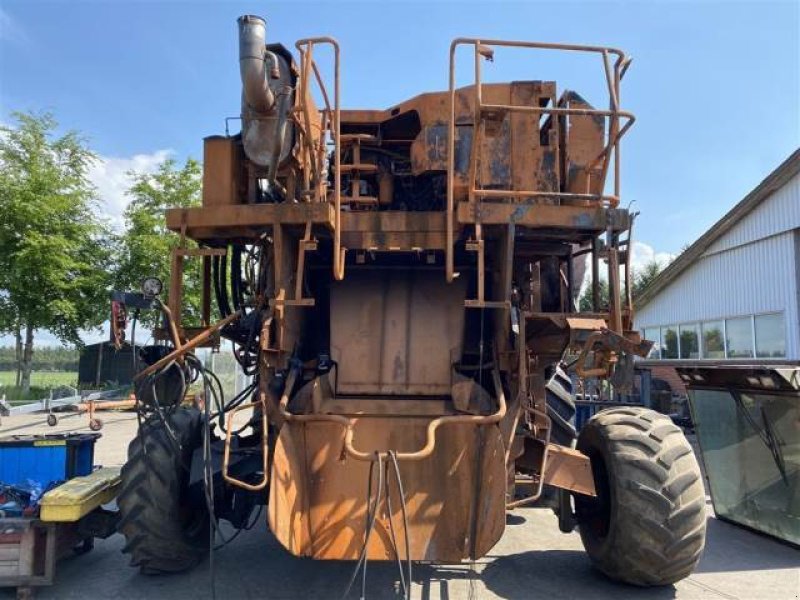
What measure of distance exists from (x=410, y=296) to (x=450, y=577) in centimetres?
235

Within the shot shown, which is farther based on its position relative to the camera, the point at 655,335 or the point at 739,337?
the point at 655,335

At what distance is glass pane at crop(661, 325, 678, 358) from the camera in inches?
720

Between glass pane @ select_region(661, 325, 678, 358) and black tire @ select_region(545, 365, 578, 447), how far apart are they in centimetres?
1185

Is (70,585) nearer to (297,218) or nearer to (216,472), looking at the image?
(216,472)

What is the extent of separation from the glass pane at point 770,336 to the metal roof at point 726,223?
2.46 metres

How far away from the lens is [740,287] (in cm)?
1499

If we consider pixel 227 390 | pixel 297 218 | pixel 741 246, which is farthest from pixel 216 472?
pixel 227 390

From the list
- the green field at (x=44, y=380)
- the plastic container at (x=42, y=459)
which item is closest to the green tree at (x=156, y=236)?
the green field at (x=44, y=380)

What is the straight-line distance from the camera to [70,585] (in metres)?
4.82

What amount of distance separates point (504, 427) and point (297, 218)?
7.20 ft

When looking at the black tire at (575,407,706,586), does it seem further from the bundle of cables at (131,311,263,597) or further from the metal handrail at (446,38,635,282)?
the bundle of cables at (131,311,263,597)

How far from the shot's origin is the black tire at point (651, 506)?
4223 mm

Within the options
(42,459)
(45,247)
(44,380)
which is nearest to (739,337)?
(42,459)

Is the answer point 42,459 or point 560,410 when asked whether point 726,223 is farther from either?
point 42,459
